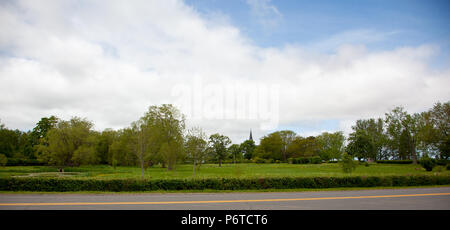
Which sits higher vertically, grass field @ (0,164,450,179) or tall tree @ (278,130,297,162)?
tall tree @ (278,130,297,162)

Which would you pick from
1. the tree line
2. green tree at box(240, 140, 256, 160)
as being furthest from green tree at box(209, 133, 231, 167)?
green tree at box(240, 140, 256, 160)

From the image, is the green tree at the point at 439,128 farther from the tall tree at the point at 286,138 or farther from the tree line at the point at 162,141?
the tall tree at the point at 286,138

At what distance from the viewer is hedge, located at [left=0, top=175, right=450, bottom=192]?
15.2 m

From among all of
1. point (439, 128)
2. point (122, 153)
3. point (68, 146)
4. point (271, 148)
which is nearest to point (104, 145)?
point (122, 153)

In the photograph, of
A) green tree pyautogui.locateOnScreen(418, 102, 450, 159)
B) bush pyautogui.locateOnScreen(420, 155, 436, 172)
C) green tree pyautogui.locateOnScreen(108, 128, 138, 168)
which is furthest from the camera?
green tree pyautogui.locateOnScreen(108, 128, 138, 168)

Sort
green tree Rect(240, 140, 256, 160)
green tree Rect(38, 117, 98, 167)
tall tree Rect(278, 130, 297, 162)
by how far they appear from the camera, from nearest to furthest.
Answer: green tree Rect(38, 117, 98, 167) → tall tree Rect(278, 130, 297, 162) → green tree Rect(240, 140, 256, 160)

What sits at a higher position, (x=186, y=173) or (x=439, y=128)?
(x=439, y=128)

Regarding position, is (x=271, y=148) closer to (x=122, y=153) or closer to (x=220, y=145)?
(x=220, y=145)

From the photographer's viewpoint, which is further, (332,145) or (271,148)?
(271,148)

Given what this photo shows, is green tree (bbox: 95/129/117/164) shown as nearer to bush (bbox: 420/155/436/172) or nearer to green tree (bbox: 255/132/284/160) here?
green tree (bbox: 255/132/284/160)

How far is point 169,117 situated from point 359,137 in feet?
179

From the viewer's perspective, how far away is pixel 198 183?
16234 mm
